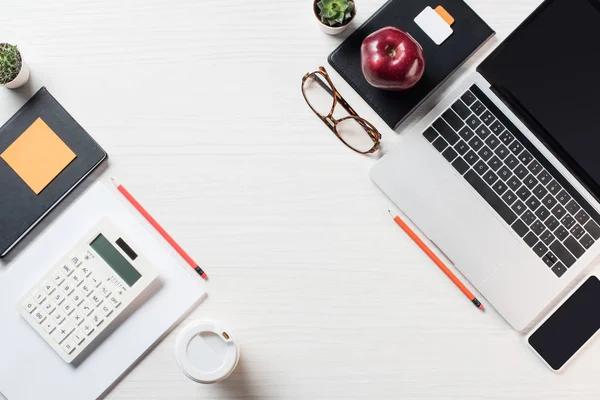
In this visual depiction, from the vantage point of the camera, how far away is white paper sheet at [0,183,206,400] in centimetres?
87

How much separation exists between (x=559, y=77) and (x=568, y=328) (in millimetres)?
363

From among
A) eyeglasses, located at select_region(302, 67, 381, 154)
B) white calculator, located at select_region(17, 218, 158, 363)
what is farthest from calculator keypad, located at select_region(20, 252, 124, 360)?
eyeglasses, located at select_region(302, 67, 381, 154)

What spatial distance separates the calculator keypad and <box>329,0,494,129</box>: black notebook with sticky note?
1.56 feet

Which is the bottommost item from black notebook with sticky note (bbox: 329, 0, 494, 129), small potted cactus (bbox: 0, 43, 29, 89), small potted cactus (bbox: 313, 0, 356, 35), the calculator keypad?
black notebook with sticky note (bbox: 329, 0, 494, 129)

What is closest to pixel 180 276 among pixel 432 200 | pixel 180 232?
pixel 180 232

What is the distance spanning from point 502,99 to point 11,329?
0.80m

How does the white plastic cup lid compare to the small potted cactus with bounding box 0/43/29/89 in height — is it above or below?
below

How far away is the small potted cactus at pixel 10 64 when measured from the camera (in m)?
0.86

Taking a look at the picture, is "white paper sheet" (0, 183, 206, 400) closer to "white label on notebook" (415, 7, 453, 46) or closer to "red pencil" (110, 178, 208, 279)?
"red pencil" (110, 178, 208, 279)

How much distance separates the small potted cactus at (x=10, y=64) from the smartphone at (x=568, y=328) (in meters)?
0.84

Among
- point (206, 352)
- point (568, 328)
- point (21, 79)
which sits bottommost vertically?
point (568, 328)

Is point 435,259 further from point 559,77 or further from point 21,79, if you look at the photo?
point 21,79

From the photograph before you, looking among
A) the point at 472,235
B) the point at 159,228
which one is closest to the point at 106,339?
the point at 159,228

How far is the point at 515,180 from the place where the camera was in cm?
86
